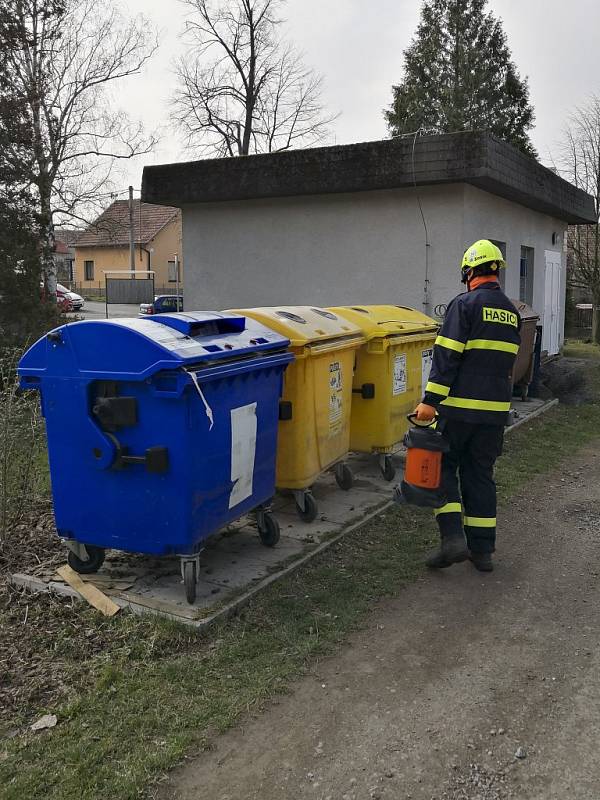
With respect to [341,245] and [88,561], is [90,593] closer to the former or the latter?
[88,561]

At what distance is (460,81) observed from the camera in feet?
98.9

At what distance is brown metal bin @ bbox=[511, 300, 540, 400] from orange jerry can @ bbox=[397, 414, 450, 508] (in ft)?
19.5

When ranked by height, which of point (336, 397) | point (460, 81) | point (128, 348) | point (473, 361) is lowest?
point (336, 397)

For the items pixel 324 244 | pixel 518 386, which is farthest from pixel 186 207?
pixel 518 386

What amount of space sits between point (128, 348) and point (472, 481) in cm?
215

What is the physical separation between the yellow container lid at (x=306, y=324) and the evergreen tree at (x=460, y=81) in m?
26.4

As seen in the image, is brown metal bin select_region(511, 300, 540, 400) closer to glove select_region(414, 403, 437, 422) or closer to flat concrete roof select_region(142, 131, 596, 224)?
flat concrete roof select_region(142, 131, 596, 224)

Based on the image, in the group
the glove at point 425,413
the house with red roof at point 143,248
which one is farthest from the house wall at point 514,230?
the house with red roof at point 143,248

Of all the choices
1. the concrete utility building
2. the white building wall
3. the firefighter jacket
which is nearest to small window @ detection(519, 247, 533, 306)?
the concrete utility building

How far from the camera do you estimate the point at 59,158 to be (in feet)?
67.6

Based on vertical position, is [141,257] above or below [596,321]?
above

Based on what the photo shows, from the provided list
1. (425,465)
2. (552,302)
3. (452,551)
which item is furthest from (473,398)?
(552,302)

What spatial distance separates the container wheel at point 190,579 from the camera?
12.6 feet

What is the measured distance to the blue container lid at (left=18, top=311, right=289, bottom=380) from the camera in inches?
142
